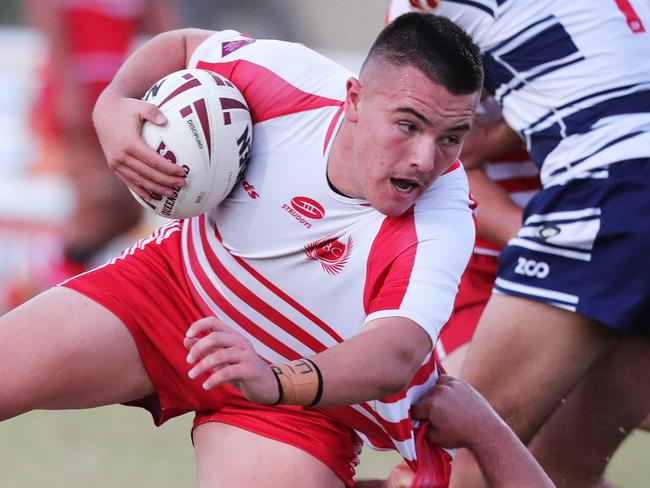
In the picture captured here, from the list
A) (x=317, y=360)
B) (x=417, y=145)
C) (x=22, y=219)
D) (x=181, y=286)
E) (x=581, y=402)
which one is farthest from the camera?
(x=22, y=219)

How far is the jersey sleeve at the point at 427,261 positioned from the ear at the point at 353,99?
1.02 ft

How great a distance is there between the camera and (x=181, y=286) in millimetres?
3967

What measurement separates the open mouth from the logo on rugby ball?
0.31 m

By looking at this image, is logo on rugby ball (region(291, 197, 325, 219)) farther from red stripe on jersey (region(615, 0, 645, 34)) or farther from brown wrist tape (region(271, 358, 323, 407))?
red stripe on jersey (region(615, 0, 645, 34))

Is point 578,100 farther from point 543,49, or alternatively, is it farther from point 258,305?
point 258,305

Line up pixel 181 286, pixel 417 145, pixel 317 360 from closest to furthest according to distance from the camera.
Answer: pixel 317 360 → pixel 417 145 → pixel 181 286

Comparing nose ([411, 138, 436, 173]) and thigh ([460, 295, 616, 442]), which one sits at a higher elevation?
nose ([411, 138, 436, 173])

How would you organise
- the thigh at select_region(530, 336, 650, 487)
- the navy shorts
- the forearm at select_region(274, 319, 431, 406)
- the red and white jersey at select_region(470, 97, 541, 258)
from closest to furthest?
the forearm at select_region(274, 319, 431, 406) < the navy shorts < the thigh at select_region(530, 336, 650, 487) < the red and white jersey at select_region(470, 97, 541, 258)

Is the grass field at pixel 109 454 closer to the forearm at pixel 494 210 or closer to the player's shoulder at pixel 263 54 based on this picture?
the forearm at pixel 494 210

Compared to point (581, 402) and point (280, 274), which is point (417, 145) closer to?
point (280, 274)

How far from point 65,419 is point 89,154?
7.47ft

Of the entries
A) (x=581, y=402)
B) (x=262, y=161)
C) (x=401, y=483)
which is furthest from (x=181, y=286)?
(x=581, y=402)

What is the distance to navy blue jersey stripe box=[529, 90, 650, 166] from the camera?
429 centimetres

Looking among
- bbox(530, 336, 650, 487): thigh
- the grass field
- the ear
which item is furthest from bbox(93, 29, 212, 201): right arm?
the grass field
